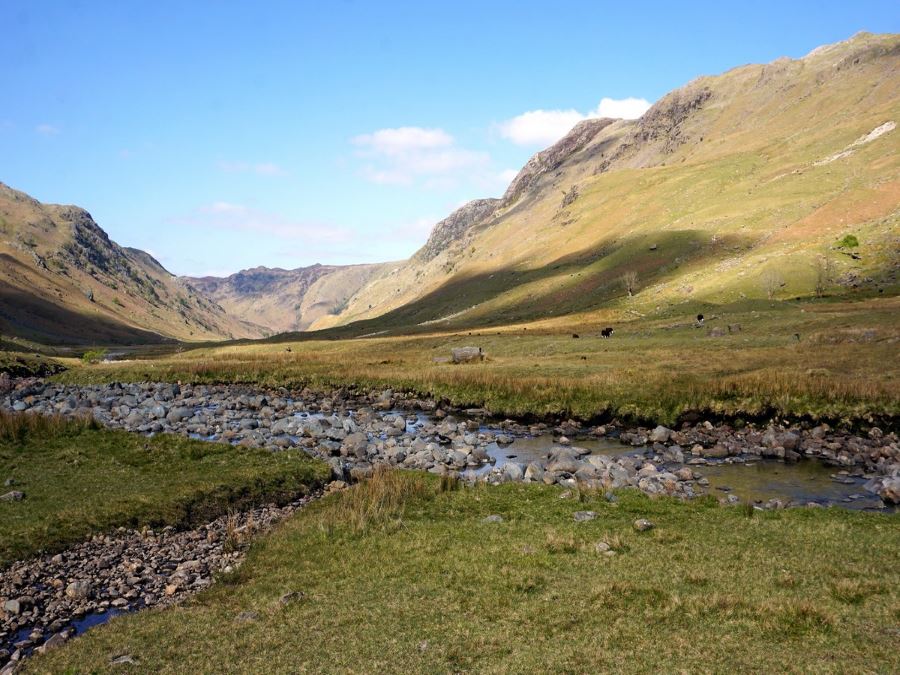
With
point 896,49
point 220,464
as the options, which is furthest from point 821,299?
point 896,49

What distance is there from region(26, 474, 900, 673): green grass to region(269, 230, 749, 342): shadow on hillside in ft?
340

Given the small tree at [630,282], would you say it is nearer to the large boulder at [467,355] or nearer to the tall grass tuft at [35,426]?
the large boulder at [467,355]

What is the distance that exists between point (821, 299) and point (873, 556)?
72.6m

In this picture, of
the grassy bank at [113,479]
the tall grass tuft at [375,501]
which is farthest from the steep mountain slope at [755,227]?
the grassy bank at [113,479]

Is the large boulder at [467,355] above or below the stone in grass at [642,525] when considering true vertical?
above

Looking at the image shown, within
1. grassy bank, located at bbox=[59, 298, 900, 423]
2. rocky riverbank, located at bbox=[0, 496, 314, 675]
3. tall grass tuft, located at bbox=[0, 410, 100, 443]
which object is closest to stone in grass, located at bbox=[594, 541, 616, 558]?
rocky riverbank, located at bbox=[0, 496, 314, 675]

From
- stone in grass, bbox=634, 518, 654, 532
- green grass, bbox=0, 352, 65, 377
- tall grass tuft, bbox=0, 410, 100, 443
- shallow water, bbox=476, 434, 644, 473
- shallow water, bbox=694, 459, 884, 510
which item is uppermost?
green grass, bbox=0, 352, 65, 377

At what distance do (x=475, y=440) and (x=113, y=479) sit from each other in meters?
19.8

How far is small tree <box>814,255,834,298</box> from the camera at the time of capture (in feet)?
271

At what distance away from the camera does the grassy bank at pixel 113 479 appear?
20.7m

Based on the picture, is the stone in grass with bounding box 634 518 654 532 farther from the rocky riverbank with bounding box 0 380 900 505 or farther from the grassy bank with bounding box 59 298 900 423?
the grassy bank with bounding box 59 298 900 423

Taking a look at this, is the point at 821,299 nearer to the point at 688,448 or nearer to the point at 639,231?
the point at 688,448

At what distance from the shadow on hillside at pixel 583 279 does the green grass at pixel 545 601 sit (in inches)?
4083

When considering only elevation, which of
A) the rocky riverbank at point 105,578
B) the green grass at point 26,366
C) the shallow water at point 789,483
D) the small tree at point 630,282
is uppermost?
the small tree at point 630,282
